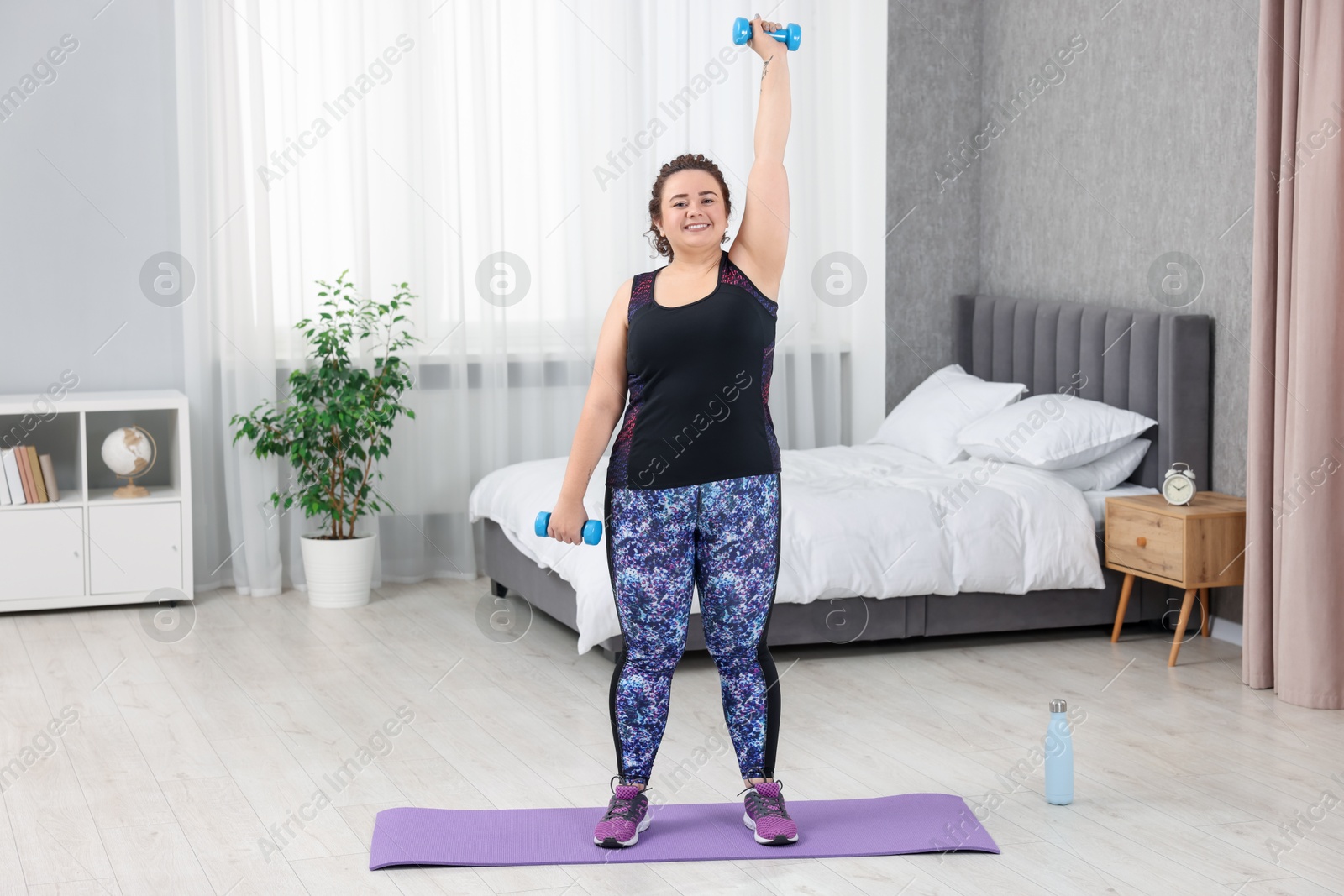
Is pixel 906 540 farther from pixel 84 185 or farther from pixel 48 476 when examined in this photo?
pixel 84 185

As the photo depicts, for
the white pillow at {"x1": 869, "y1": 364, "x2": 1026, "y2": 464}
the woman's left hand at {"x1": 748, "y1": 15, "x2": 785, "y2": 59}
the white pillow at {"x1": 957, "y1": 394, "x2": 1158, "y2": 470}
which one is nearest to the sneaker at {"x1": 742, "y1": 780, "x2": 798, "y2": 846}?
the woman's left hand at {"x1": 748, "y1": 15, "x2": 785, "y2": 59}

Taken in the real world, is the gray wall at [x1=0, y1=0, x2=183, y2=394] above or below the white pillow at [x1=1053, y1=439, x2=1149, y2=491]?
above

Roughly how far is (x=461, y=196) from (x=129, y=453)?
1.54m

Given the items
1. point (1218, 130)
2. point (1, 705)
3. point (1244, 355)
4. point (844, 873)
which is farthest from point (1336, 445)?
point (1, 705)

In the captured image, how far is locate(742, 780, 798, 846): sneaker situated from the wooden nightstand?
180cm

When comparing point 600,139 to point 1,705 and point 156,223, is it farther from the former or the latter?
point 1,705

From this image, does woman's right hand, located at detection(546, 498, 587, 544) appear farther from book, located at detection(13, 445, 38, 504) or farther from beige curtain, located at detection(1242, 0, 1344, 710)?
book, located at detection(13, 445, 38, 504)

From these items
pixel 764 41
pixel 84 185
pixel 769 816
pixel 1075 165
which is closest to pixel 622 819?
pixel 769 816

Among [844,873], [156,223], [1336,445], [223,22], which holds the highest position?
[223,22]

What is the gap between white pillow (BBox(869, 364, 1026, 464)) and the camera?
5.09 metres

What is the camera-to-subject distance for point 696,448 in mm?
2625

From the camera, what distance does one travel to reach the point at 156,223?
5.20m

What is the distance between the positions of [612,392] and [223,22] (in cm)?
313

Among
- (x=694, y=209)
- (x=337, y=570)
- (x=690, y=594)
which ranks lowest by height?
(x=337, y=570)
